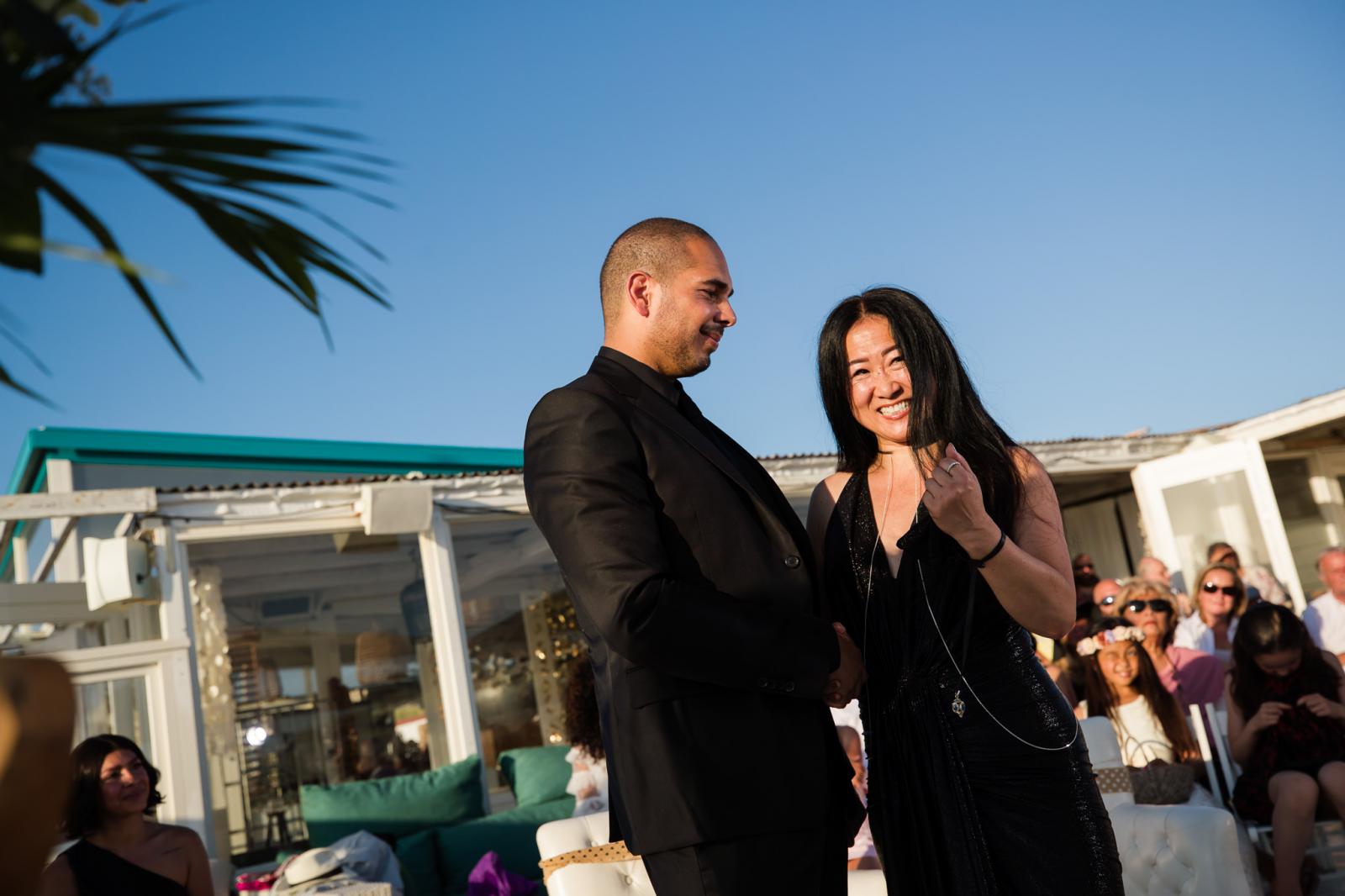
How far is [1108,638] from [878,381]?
419 cm

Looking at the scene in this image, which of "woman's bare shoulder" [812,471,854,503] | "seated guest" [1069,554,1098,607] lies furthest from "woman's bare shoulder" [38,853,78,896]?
"seated guest" [1069,554,1098,607]

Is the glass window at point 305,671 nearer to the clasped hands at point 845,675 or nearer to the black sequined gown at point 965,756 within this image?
the black sequined gown at point 965,756

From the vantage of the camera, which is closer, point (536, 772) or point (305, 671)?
point (536, 772)

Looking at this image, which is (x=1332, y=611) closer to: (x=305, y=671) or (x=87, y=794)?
(x=305, y=671)

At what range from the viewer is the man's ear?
2.42 m

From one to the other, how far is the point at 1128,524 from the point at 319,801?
36.7ft

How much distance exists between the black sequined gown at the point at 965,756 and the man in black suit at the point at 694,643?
0.83 ft

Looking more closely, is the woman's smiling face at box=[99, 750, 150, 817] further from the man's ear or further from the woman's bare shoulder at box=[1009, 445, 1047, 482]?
the woman's bare shoulder at box=[1009, 445, 1047, 482]

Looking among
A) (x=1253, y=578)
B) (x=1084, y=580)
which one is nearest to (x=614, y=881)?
(x=1084, y=580)

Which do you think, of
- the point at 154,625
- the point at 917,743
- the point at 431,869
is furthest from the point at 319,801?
the point at 917,743

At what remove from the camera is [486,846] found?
8250 millimetres

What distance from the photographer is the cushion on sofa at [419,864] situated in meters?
7.93

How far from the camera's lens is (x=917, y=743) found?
2473 millimetres

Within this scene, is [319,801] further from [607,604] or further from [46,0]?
[46,0]
